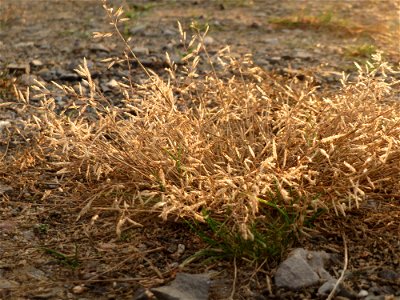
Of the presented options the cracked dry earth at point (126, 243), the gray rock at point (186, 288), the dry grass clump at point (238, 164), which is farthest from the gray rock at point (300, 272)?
the gray rock at point (186, 288)

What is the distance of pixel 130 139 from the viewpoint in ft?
10.1

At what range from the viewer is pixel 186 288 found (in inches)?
94.5

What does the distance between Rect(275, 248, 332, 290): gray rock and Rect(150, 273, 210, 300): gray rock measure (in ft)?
0.88

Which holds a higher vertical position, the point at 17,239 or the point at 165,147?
the point at 165,147

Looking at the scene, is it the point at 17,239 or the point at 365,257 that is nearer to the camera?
the point at 365,257

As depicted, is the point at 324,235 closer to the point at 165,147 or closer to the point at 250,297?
the point at 250,297

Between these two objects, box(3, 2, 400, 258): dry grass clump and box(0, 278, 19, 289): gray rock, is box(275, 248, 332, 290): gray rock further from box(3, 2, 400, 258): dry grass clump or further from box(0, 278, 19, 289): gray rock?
box(0, 278, 19, 289): gray rock

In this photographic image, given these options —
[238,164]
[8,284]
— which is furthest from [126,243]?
[238,164]

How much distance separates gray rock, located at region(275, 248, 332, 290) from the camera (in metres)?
2.41

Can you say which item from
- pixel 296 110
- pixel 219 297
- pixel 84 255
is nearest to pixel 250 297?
pixel 219 297

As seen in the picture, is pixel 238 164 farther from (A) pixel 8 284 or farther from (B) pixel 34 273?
(A) pixel 8 284

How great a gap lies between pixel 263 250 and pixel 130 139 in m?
0.90

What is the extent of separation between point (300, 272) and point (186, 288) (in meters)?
0.42

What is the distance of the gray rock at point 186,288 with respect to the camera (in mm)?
2338
